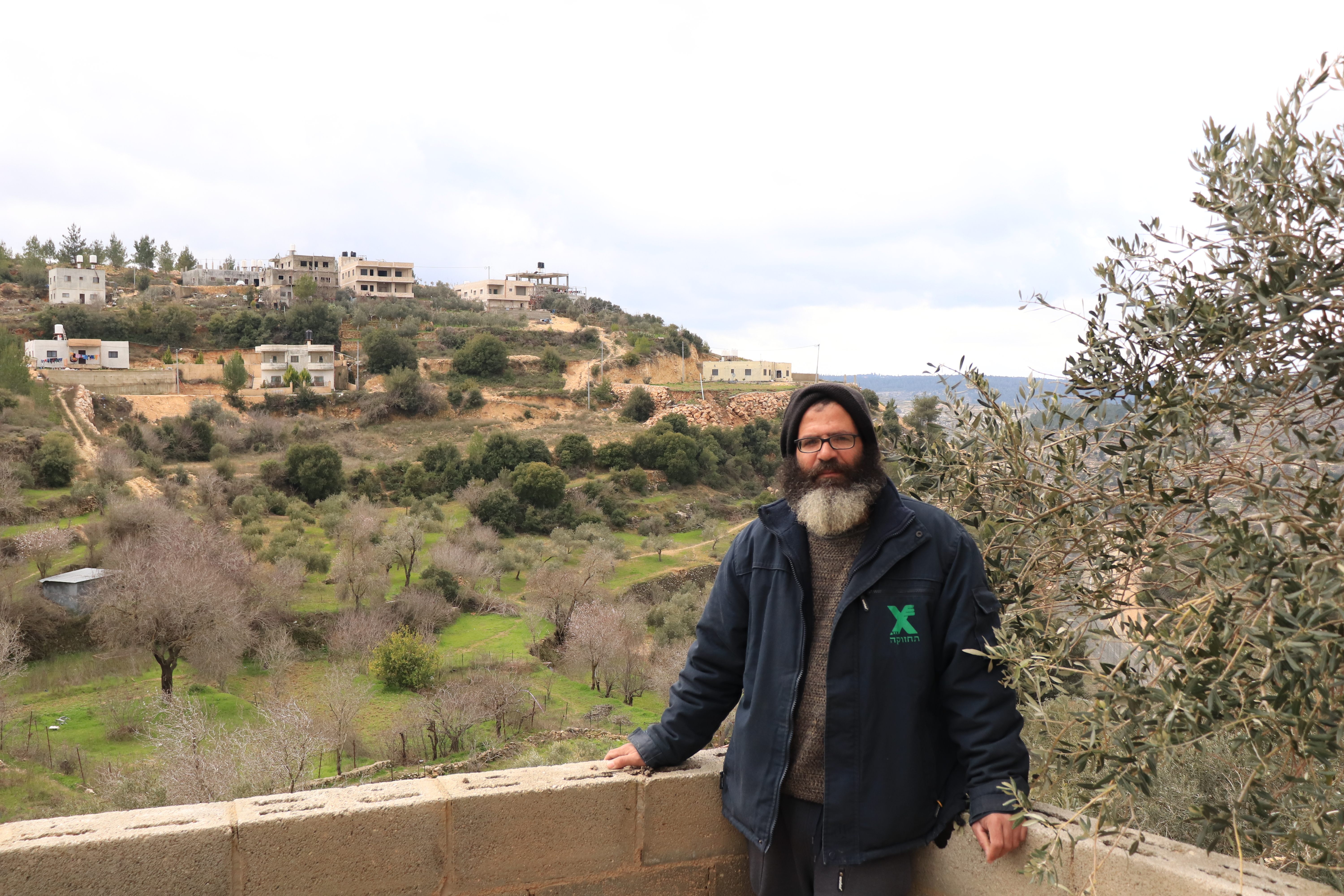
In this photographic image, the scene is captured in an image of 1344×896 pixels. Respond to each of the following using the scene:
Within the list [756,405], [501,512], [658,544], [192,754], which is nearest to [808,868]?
[192,754]

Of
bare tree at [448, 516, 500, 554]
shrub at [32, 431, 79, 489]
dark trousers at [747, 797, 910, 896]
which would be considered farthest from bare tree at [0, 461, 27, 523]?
dark trousers at [747, 797, 910, 896]

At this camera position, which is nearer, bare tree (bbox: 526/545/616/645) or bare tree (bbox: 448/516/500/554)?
bare tree (bbox: 526/545/616/645)

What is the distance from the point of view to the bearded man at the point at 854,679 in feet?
6.49

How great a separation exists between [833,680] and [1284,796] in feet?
3.17

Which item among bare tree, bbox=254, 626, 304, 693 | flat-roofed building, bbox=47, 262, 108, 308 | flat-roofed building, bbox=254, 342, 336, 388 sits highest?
flat-roofed building, bbox=47, 262, 108, 308

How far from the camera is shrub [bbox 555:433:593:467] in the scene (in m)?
36.4

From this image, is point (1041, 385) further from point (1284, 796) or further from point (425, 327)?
point (425, 327)

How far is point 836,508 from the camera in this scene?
2.09 meters

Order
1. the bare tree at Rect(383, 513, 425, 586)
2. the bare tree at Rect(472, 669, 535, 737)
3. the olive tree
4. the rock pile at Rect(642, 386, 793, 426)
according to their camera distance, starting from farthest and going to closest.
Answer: the rock pile at Rect(642, 386, 793, 426) → the bare tree at Rect(383, 513, 425, 586) → the bare tree at Rect(472, 669, 535, 737) → the olive tree

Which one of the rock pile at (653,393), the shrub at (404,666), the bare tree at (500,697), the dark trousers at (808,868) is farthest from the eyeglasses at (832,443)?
the rock pile at (653,393)

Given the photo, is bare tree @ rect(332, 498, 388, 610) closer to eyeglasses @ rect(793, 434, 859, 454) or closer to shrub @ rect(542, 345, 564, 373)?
eyeglasses @ rect(793, 434, 859, 454)

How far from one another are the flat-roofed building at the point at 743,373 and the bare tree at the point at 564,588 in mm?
33030

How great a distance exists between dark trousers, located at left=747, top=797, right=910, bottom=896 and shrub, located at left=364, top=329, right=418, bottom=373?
154ft

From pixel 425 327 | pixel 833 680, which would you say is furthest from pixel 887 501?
Result: pixel 425 327
